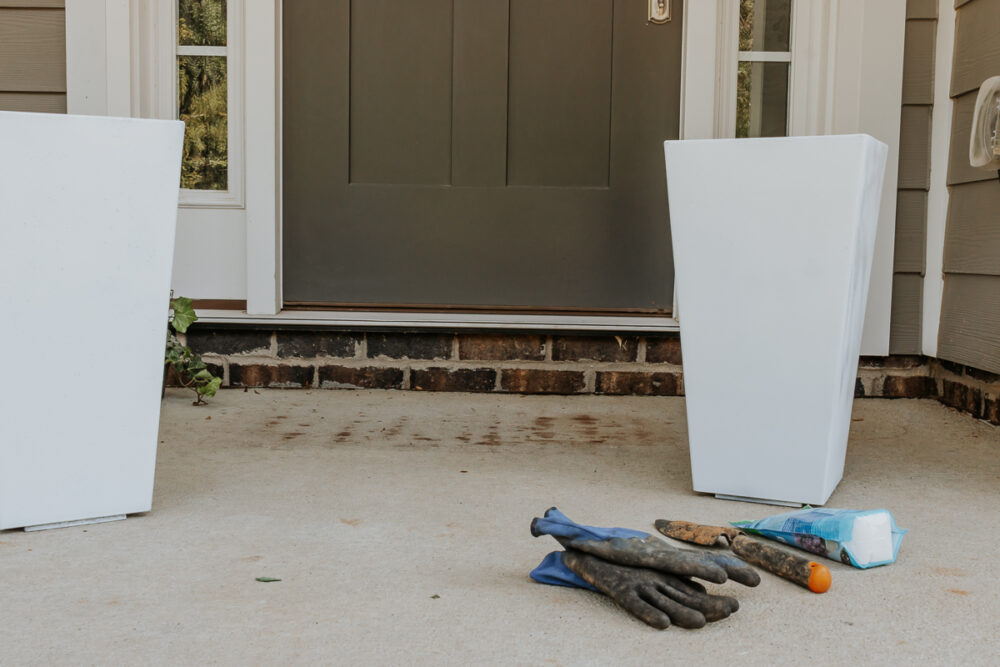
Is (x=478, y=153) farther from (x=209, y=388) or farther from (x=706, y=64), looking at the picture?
(x=209, y=388)

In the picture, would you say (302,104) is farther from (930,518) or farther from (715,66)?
(930,518)

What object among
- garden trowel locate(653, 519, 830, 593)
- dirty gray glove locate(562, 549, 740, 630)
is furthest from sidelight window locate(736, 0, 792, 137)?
dirty gray glove locate(562, 549, 740, 630)

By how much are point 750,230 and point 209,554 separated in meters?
1.14

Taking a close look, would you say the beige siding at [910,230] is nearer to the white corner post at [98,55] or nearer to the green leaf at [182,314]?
the green leaf at [182,314]

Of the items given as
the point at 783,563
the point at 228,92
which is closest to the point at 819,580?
the point at 783,563

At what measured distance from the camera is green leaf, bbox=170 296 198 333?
8.99 ft

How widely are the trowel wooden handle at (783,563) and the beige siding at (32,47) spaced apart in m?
2.54

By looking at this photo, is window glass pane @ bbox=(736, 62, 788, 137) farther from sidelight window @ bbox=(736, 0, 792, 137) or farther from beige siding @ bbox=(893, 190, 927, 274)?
beige siding @ bbox=(893, 190, 927, 274)

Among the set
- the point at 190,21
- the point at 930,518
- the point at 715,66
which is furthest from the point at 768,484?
the point at 190,21

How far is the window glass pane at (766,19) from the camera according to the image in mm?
3002

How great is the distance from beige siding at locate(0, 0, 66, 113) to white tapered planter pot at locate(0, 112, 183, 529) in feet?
5.22

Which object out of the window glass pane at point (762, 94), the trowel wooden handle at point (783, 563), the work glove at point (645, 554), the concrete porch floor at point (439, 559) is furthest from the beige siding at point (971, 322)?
the work glove at point (645, 554)

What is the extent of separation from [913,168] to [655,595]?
85.6 inches

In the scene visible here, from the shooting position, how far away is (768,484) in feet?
6.17
